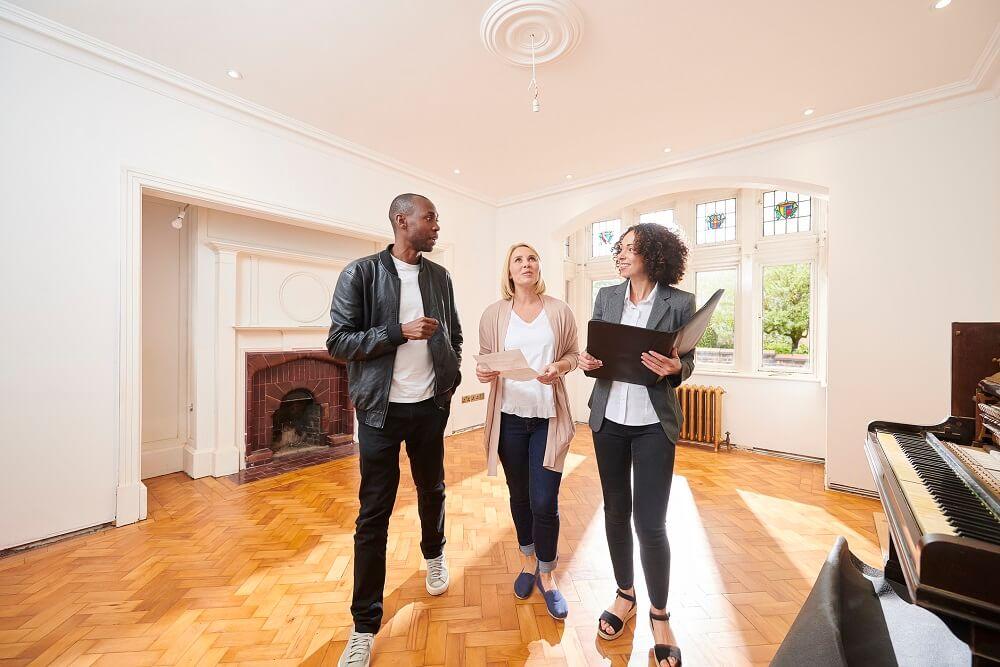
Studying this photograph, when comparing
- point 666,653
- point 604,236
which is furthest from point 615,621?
point 604,236

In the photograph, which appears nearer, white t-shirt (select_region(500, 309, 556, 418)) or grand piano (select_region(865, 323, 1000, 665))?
grand piano (select_region(865, 323, 1000, 665))

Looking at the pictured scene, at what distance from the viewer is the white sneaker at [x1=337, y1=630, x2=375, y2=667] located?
145 cm

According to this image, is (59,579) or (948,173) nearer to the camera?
(59,579)

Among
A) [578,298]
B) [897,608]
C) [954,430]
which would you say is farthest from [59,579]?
[578,298]

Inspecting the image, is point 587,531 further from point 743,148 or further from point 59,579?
point 743,148

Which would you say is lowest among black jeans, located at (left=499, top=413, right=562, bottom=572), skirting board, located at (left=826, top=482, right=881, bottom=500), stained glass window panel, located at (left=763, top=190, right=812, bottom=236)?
skirting board, located at (left=826, top=482, right=881, bottom=500)

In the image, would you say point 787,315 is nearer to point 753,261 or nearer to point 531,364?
point 753,261

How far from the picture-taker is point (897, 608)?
1100mm

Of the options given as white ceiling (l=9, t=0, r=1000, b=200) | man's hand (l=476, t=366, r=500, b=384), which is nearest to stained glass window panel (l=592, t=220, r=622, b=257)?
white ceiling (l=9, t=0, r=1000, b=200)

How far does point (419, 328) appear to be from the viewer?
58.2 inches

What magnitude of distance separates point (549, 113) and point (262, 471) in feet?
13.2

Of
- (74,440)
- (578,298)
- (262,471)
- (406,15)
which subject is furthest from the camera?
(578,298)

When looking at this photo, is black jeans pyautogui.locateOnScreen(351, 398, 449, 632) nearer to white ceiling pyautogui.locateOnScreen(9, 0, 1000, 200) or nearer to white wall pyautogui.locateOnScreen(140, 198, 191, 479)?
white ceiling pyautogui.locateOnScreen(9, 0, 1000, 200)

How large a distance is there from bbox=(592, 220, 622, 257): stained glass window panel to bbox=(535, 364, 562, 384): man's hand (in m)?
4.63
